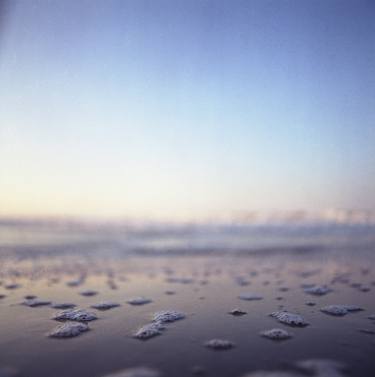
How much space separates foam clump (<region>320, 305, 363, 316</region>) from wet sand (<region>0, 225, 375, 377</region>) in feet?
0.35

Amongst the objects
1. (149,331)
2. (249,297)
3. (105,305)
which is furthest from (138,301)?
(249,297)

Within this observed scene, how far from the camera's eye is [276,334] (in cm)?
309

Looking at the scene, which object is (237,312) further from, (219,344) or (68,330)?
(68,330)

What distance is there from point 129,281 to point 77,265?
8.26 feet

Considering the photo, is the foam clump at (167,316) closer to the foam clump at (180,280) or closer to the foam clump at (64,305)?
the foam clump at (64,305)

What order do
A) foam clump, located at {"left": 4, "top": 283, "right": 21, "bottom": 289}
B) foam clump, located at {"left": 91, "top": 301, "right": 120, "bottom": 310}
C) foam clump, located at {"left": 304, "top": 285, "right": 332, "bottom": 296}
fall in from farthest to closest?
foam clump, located at {"left": 4, "top": 283, "right": 21, "bottom": 289}, foam clump, located at {"left": 304, "top": 285, "right": 332, "bottom": 296}, foam clump, located at {"left": 91, "top": 301, "right": 120, "bottom": 310}

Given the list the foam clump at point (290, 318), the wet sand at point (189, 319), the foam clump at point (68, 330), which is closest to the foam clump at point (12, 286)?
the wet sand at point (189, 319)

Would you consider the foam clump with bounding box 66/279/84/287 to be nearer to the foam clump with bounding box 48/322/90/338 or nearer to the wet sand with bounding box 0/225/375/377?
the wet sand with bounding box 0/225/375/377

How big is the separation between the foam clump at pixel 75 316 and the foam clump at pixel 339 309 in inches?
115

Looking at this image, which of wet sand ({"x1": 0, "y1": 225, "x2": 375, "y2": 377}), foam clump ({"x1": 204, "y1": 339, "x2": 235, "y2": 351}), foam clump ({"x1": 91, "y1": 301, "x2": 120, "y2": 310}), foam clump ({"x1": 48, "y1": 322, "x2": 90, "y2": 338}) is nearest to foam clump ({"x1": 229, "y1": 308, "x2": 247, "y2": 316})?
wet sand ({"x1": 0, "y1": 225, "x2": 375, "y2": 377})

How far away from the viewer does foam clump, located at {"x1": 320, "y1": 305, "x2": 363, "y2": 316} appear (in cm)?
389

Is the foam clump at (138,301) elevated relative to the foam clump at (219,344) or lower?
lower

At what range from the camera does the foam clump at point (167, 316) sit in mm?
3645

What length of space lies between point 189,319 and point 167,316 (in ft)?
0.90
